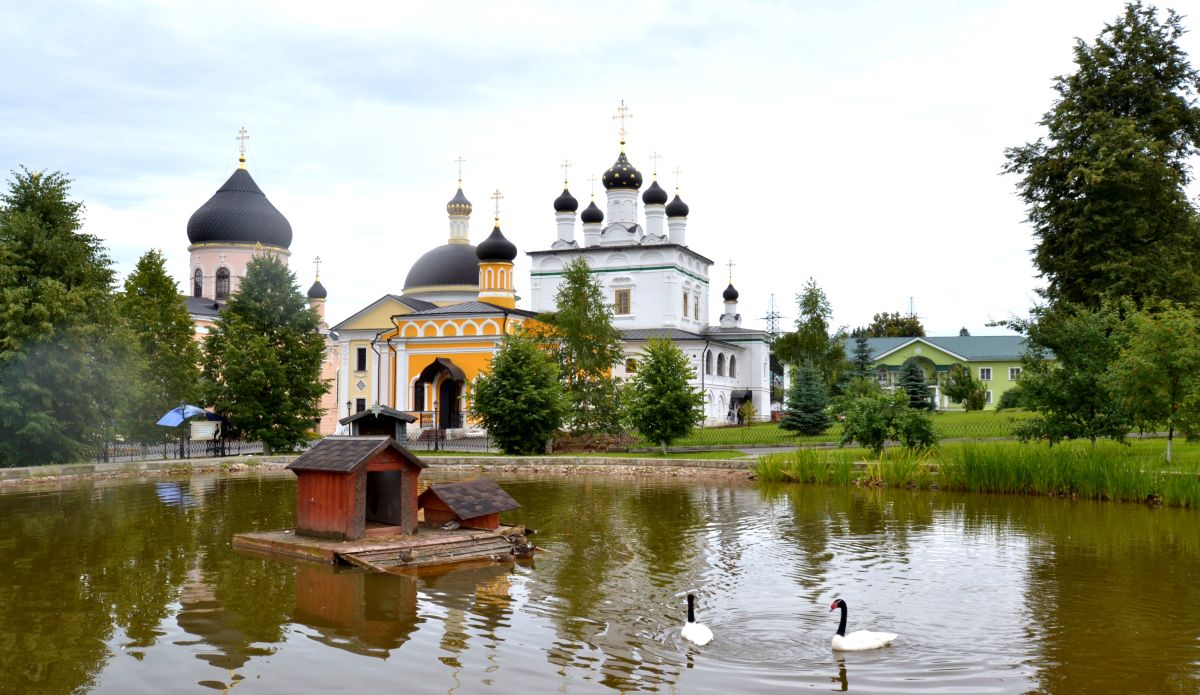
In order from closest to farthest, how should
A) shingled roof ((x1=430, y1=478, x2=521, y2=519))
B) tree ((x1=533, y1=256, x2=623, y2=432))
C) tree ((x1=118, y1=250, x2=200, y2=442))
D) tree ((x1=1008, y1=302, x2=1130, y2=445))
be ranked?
shingled roof ((x1=430, y1=478, x2=521, y2=519)), tree ((x1=1008, y1=302, x2=1130, y2=445)), tree ((x1=118, y1=250, x2=200, y2=442)), tree ((x1=533, y1=256, x2=623, y2=432))

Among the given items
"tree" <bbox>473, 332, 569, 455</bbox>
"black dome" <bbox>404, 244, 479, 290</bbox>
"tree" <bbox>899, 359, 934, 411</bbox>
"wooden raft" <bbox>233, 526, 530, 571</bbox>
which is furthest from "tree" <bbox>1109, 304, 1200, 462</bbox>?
"black dome" <bbox>404, 244, 479, 290</bbox>

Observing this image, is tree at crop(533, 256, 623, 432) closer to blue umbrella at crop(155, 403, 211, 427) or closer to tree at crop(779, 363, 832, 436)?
tree at crop(779, 363, 832, 436)

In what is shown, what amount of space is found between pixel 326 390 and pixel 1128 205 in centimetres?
2530

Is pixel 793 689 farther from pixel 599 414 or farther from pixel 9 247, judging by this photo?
pixel 599 414

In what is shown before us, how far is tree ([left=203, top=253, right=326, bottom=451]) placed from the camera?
32.7 meters

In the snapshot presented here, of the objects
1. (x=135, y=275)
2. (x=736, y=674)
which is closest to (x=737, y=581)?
(x=736, y=674)

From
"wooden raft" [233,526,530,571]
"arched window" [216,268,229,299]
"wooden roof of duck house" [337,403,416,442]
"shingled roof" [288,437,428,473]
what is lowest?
"wooden raft" [233,526,530,571]

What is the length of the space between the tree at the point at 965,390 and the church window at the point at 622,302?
19234mm

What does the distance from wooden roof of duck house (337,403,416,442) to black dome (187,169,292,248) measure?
44161mm

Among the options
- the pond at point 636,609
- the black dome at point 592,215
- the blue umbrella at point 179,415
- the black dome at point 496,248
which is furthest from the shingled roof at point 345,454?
the black dome at point 592,215

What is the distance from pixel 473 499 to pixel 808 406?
24.8 m

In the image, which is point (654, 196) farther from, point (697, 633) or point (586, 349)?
point (697, 633)

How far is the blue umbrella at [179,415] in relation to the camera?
103ft

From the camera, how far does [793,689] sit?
791cm
